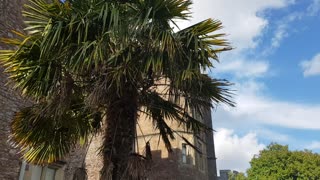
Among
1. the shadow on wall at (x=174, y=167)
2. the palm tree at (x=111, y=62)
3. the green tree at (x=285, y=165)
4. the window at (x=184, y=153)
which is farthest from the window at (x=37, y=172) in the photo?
the green tree at (x=285, y=165)

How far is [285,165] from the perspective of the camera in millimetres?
36094

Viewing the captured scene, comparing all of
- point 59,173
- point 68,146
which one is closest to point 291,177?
point 59,173

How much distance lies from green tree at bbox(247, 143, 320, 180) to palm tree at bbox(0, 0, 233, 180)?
32099 mm

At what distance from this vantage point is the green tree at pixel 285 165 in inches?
1382

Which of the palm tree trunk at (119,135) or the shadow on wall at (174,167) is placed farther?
the shadow on wall at (174,167)

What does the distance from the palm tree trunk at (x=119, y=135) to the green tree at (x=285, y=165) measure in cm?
3280

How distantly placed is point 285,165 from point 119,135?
33799mm

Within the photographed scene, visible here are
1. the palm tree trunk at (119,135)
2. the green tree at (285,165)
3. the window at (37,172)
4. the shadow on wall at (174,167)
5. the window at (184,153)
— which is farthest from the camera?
the green tree at (285,165)

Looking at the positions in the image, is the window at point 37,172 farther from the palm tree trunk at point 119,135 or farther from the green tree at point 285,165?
the green tree at point 285,165

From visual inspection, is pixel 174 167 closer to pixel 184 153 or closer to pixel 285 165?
pixel 184 153

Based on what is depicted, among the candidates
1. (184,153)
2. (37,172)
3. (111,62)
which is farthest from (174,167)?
(111,62)

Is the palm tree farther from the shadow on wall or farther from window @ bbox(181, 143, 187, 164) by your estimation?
window @ bbox(181, 143, 187, 164)

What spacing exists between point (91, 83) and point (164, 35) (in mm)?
1803

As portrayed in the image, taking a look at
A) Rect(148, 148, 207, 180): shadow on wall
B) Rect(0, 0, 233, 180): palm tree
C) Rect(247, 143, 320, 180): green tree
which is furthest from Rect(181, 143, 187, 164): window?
Rect(0, 0, 233, 180): palm tree
